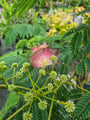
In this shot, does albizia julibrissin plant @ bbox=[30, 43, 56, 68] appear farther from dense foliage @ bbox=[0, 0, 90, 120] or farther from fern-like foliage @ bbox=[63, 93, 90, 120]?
fern-like foliage @ bbox=[63, 93, 90, 120]

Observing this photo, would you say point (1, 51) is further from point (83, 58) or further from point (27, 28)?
point (83, 58)

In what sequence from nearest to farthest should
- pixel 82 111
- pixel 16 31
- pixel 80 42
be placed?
1. pixel 82 111
2. pixel 80 42
3. pixel 16 31

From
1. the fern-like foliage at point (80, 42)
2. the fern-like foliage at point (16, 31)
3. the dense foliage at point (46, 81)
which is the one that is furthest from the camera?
the fern-like foliage at point (16, 31)

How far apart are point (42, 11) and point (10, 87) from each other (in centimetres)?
273

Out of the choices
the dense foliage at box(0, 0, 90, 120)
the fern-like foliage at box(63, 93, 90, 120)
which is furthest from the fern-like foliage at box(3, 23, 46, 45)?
the fern-like foliage at box(63, 93, 90, 120)

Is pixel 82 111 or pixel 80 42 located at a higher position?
pixel 80 42

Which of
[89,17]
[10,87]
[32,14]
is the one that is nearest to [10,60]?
[10,87]

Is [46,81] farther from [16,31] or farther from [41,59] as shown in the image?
[16,31]

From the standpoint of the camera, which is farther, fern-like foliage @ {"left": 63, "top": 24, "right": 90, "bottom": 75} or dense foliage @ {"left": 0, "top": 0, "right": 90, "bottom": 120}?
fern-like foliage @ {"left": 63, "top": 24, "right": 90, "bottom": 75}

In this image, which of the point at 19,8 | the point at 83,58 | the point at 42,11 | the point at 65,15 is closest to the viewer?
the point at 19,8

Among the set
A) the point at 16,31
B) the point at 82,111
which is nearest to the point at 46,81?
the point at 82,111

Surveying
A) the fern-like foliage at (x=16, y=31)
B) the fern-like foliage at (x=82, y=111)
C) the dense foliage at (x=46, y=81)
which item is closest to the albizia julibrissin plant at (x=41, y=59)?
the dense foliage at (x=46, y=81)

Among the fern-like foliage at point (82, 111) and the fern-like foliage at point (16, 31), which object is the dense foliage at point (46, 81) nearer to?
the fern-like foliage at point (82, 111)

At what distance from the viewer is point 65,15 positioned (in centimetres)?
222
